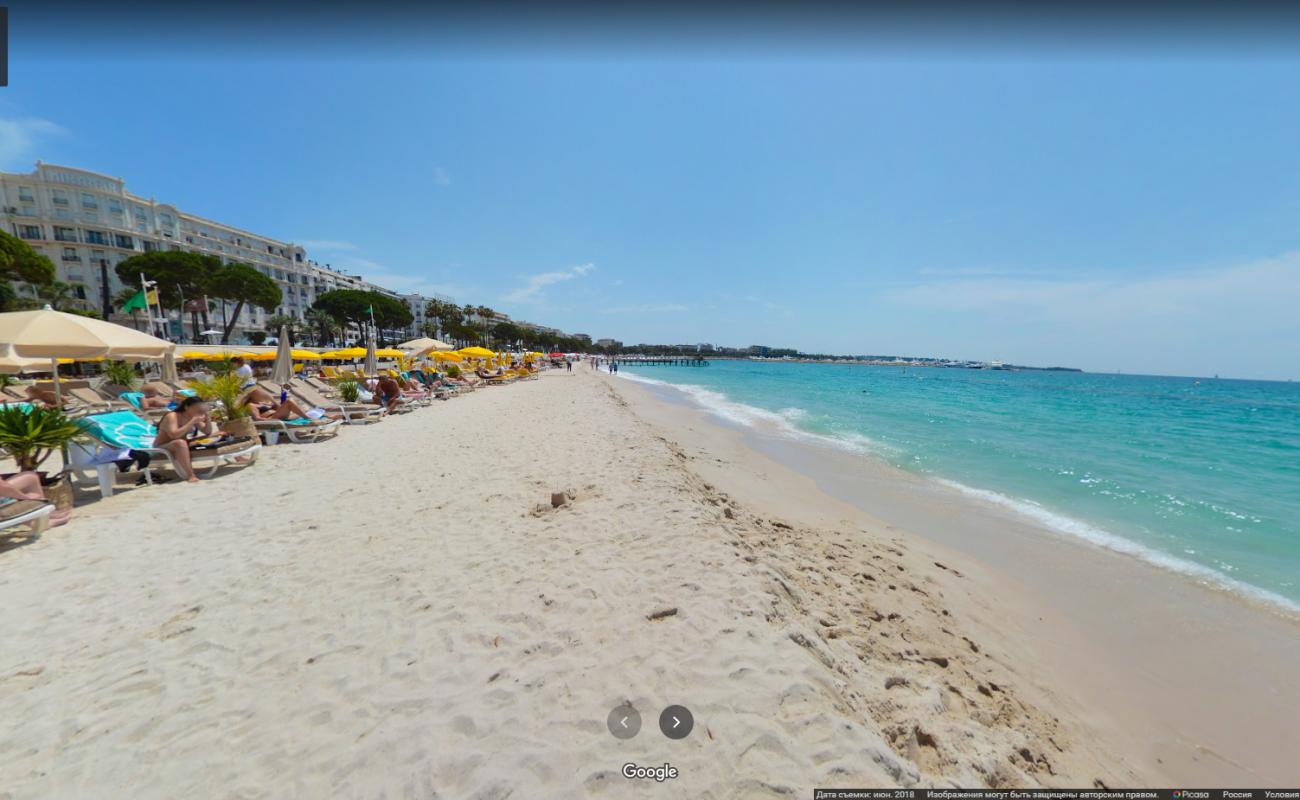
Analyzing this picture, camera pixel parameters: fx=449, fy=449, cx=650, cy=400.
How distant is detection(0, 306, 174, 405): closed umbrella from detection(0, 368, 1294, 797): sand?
10.2 feet

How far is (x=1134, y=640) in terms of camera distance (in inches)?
155

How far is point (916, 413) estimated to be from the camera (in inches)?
848

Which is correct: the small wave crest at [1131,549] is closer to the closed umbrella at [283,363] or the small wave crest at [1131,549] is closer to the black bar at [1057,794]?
the black bar at [1057,794]

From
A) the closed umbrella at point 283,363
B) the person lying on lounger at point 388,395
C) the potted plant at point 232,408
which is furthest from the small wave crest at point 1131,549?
the closed umbrella at point 283,363

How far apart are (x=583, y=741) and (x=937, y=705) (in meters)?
2.00

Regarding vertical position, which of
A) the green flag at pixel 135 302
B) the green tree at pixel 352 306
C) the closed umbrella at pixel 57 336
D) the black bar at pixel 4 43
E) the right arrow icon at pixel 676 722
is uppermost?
the green tree at pixel 352 306

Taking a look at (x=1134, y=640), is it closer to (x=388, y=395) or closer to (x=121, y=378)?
(x=388, y=395)

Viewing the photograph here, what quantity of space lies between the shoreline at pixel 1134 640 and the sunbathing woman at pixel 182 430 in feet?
24.6

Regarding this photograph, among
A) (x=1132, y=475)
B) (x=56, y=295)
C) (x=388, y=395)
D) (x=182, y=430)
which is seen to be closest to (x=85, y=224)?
(x=56, y=295)

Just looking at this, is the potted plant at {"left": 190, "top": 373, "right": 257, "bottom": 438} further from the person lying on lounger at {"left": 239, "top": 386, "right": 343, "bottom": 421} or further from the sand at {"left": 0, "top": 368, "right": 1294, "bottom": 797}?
the sand at {"left": 0, "top": 368, "right": 1294, "bottom": 797}

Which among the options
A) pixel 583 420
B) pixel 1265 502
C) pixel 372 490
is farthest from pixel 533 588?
pixel 1265 502

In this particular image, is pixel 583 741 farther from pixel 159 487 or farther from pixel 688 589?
pixel 159 487

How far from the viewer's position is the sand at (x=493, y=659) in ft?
6.31

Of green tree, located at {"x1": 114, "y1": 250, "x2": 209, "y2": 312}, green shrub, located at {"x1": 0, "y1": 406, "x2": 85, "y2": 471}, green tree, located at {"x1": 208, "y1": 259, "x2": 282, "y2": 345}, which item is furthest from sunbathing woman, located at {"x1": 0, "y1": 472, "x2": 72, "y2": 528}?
green tree, located at {"x1": 208, "y1": 259, "x2": 282, "y2": 345}
